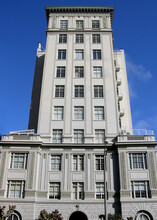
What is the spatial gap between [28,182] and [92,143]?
1009 cm

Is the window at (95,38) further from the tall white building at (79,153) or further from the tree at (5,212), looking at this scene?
the tree at (5,212)

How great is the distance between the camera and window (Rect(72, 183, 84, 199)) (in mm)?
31375

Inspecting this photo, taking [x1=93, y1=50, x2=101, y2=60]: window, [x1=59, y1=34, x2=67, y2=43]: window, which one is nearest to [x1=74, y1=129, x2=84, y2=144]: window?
[x1=93, y1=50, x2=101, y2=60]: window

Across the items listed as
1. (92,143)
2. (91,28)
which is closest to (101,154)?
(92,143)

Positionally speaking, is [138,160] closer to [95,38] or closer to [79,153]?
[79,153]

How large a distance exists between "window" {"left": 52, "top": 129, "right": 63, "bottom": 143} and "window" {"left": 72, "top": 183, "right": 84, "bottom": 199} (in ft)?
22.4

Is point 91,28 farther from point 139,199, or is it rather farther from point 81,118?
point 139,199

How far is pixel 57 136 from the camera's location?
3538cm

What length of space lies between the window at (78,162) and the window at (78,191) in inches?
82.6

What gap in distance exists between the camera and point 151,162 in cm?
3164

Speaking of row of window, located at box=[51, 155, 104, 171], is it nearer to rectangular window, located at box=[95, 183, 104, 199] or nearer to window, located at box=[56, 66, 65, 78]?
rectangular window, located at box=[95, 183, 104, 199]

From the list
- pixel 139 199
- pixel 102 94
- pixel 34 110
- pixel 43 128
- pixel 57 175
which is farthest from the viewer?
pixel 34 110

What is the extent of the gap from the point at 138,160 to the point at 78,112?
37.3ft

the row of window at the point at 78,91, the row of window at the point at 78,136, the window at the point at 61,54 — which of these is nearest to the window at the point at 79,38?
the window at the point at 61,54
